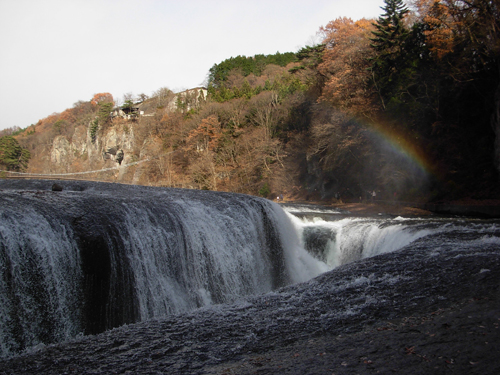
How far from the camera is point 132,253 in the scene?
24.3ft

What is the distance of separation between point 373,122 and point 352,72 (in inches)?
153

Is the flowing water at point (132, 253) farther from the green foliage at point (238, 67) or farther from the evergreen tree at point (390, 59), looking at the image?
the green foliage at point (238, 67)

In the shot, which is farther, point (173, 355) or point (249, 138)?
A: point (249, 138)

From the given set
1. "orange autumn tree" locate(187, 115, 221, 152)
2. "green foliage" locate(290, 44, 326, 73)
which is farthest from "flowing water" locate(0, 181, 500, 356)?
"orange autumn tree" locate(187, 115, 221, 152)

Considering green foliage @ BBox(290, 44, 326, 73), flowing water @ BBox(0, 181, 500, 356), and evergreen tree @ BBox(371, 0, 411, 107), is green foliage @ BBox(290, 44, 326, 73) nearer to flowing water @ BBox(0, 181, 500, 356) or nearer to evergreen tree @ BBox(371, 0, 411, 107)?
evergreen tree @ BBox(371, 0, 411, 107)

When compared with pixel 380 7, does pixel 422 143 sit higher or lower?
lower

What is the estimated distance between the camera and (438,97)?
67.8ft

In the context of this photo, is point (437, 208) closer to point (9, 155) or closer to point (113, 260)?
point (113, 260)

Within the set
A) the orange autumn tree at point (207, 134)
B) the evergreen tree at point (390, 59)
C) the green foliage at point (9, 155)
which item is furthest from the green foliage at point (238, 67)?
the evergreen tree at point (390, 59)

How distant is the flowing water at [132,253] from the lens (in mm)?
5535

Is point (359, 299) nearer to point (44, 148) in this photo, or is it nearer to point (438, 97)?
point (438, 97)

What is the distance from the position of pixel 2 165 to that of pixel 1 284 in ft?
107

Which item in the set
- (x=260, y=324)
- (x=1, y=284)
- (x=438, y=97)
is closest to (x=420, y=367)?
(x=260, y=324)

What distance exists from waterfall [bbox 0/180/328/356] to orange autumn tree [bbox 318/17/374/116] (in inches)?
660
